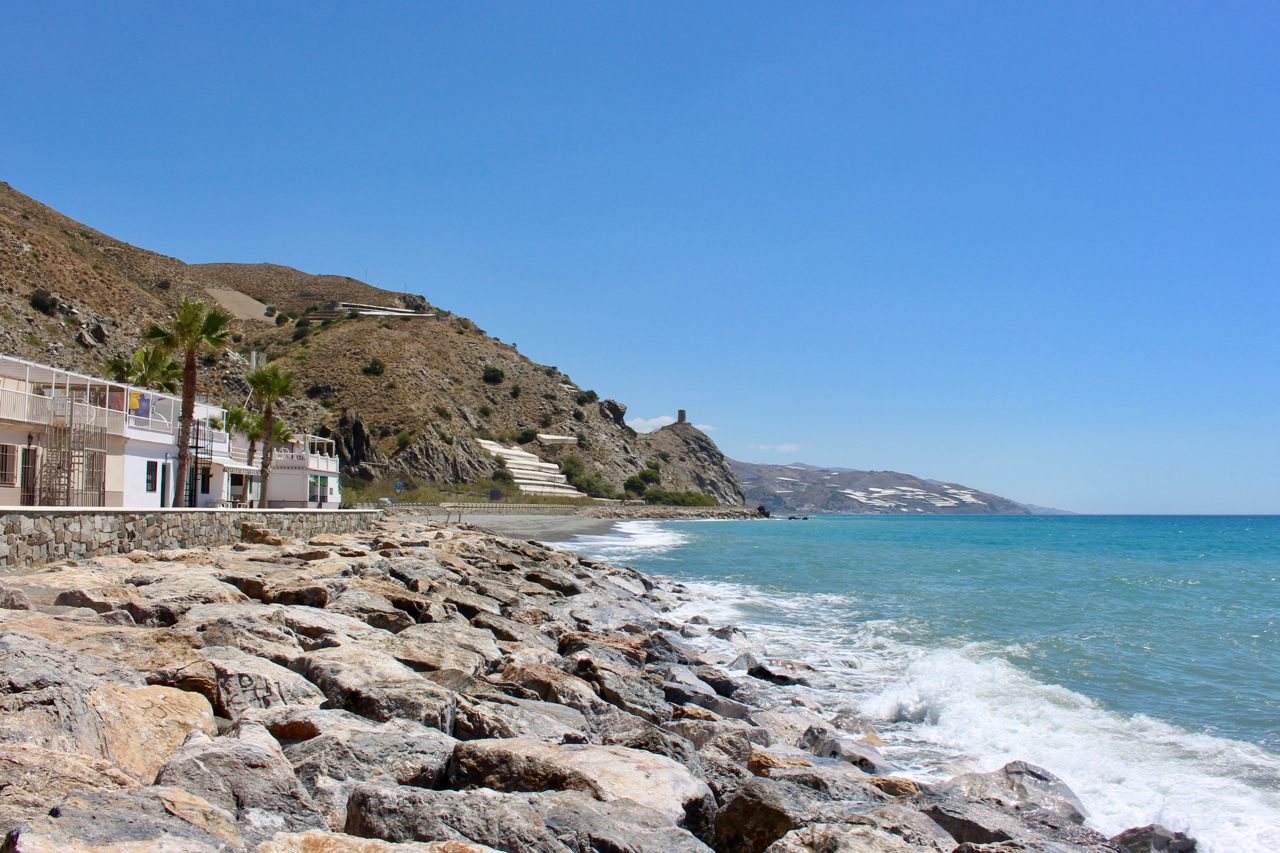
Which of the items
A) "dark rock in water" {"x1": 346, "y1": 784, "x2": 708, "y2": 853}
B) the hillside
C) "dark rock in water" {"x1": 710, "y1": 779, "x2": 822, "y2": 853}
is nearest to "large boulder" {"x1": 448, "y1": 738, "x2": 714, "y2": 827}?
"dark rock in water" {"x1": 710, "y1": 779, "x2": 822, "y2": 853}

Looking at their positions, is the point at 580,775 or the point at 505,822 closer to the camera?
the point at 505,822

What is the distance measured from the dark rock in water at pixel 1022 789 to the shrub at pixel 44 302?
6610 centimetres

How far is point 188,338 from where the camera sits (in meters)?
25.1

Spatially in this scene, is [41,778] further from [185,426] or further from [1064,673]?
[185,426]

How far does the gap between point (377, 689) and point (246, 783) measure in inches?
81.8

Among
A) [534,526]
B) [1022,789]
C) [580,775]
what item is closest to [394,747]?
[580,775]

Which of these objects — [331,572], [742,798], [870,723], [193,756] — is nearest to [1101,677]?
[870,723]

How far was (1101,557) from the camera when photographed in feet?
152

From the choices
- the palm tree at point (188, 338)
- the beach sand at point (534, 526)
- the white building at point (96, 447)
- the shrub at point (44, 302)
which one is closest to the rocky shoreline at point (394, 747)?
the white building at point (96, 447)

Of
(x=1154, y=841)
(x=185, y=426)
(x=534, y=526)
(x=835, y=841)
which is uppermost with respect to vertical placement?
(x=185, y=426)

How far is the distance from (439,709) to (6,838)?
323 centimetres

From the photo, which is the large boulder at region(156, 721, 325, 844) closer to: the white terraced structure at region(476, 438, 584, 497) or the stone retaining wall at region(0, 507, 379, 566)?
the stone retaining wall at region(0, 507, 379, 566)

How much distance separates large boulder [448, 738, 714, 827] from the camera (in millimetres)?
4633

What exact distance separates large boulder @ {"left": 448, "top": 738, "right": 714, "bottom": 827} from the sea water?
441 cm
